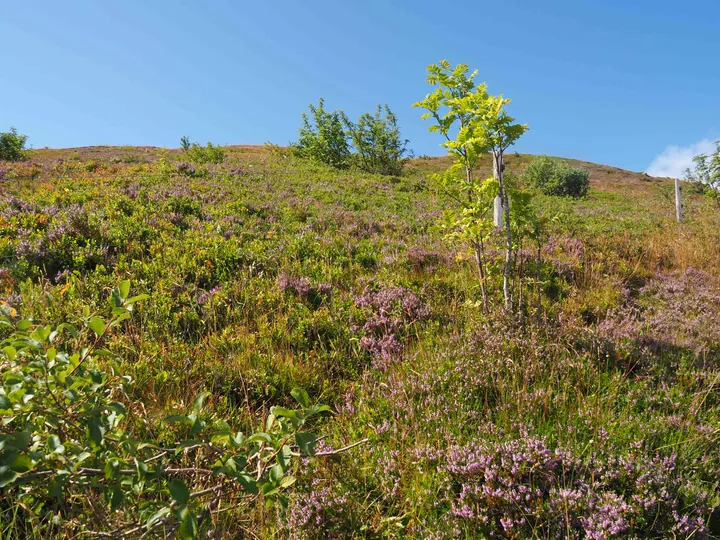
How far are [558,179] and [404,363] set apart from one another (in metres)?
29.6

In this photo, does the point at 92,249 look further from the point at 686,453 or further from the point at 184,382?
the point at 686,453

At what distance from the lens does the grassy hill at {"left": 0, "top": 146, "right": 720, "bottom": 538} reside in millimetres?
2465

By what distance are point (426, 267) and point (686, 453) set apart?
432cm

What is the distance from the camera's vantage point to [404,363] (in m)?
3.98

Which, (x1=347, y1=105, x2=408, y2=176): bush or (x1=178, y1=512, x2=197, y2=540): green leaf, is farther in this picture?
(x1=347, y1=105, x2=408, y2=176): bush

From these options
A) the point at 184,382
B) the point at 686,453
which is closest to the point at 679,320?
the point at 686,453

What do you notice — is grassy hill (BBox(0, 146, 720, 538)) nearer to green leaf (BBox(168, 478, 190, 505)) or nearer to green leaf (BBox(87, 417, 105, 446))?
green leaf (BBox(168, 478, 190, 505))

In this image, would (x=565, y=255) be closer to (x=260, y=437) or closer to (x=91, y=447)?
(x=260, y=437)

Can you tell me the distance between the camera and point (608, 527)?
2.25m

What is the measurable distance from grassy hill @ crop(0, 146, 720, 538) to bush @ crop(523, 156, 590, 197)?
21.9 meters

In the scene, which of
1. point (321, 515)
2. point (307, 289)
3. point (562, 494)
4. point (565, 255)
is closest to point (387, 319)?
point (307, 289)

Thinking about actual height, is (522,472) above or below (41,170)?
below

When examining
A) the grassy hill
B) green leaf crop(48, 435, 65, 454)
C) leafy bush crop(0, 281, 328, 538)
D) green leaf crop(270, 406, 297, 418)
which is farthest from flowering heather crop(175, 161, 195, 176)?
green leaf crop(270, 406, 297, 418)

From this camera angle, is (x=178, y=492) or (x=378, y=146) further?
(x=378, y=146)
